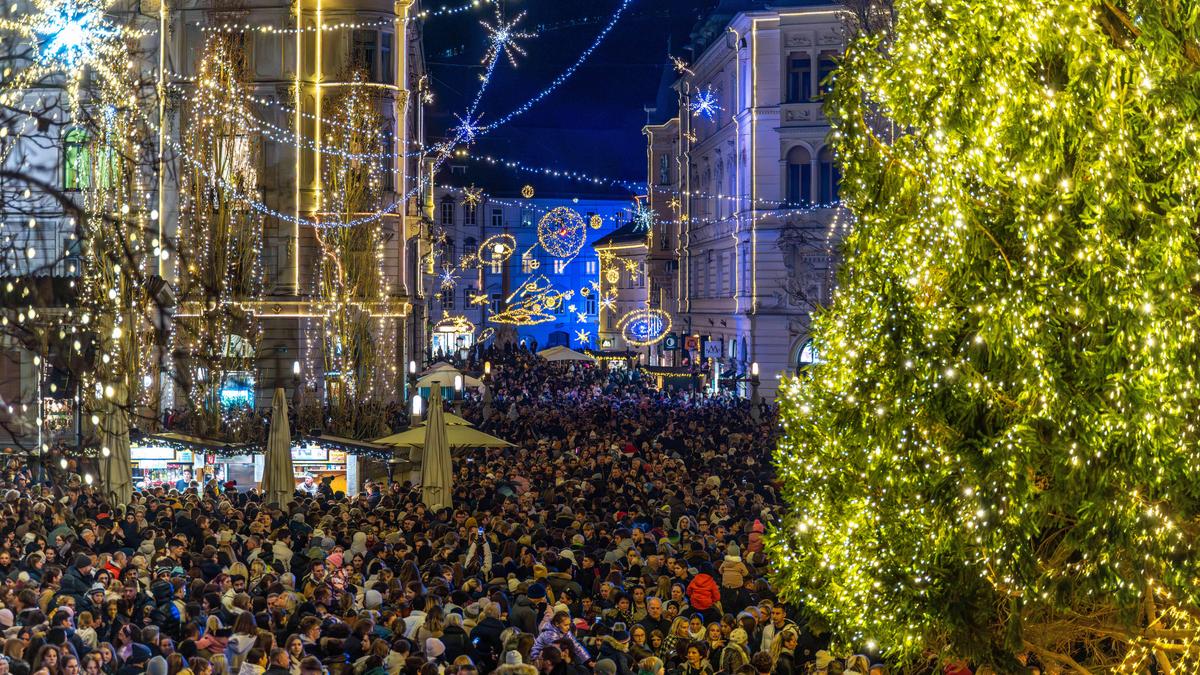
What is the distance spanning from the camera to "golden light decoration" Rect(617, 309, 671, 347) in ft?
195

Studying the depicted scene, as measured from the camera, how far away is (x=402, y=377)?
46.2 metres

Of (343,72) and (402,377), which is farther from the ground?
(343,72)

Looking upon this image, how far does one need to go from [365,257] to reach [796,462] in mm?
28968

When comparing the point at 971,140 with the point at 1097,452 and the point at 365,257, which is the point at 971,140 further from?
the point at 365,257

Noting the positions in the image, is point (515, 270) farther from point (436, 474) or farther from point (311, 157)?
point (436, 474)

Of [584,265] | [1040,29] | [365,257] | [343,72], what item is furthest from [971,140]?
[584,265]

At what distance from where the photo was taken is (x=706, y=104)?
56.1m

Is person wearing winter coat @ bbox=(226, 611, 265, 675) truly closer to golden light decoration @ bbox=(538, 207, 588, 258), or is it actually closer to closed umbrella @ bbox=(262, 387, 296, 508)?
closed umbrella @ bbox=(262, 387, 296, 508)

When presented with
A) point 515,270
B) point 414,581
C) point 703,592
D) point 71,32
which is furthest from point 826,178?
point 515,270

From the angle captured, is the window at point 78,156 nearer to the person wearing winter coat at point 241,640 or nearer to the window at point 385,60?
the person wearing winter coat at point 241,640

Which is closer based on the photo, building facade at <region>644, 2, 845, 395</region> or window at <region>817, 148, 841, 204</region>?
building facade at <region>644, 2, 845, 395</region>

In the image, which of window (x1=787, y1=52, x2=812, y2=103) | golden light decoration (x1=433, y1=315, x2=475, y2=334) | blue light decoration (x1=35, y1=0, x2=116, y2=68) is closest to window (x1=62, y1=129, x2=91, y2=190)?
blue light decoration (x1=35, y1=0, x2=116, y2=68)

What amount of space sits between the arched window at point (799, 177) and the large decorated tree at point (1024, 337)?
3960 cm

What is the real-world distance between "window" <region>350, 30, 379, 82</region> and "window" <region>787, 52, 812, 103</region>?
13587 millimetres
